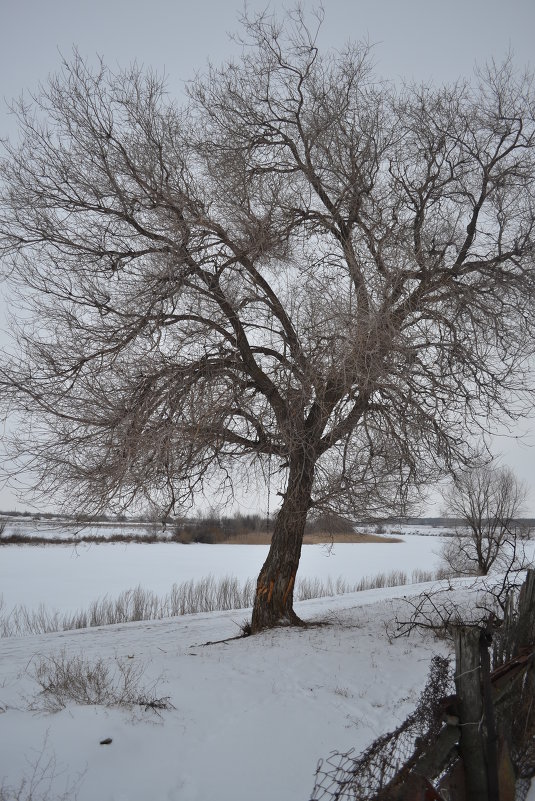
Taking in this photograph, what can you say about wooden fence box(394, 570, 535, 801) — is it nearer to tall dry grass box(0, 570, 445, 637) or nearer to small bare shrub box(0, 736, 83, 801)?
small bare shrub box(0, 736, 83, 801)

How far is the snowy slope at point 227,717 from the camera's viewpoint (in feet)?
13.0

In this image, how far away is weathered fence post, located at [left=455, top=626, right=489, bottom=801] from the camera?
3.01m

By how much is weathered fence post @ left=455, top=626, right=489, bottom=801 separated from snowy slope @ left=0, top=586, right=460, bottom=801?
154cm

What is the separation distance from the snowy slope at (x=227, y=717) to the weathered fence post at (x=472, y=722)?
154cm

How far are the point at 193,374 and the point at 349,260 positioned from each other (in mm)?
2938

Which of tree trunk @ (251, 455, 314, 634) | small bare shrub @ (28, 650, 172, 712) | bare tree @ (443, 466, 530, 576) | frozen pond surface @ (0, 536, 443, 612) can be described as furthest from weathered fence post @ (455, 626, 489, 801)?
bare tree @ (443, 466, 530, 576)

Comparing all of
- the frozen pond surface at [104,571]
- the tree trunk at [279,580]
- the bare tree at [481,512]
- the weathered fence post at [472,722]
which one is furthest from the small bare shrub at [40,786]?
the bare tree at [481,512]

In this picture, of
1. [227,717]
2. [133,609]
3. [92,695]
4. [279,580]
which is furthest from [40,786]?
[133,609]

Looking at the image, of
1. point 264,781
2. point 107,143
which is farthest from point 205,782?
point 107,143

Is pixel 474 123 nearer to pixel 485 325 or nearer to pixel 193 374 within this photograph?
pixel 485 325

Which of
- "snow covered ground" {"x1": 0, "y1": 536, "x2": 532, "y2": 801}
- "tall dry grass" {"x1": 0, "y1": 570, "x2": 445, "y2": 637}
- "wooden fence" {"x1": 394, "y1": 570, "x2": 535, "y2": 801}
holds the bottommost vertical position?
"tall dry grass" {"x1": 0, "y1": 570, "x2": 445, "y2": 637}

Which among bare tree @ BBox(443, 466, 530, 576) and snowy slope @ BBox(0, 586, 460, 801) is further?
bare tree @ BBox(443, 466, 530, 576)

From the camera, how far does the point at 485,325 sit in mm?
9633

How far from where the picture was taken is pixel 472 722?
9.91ft
